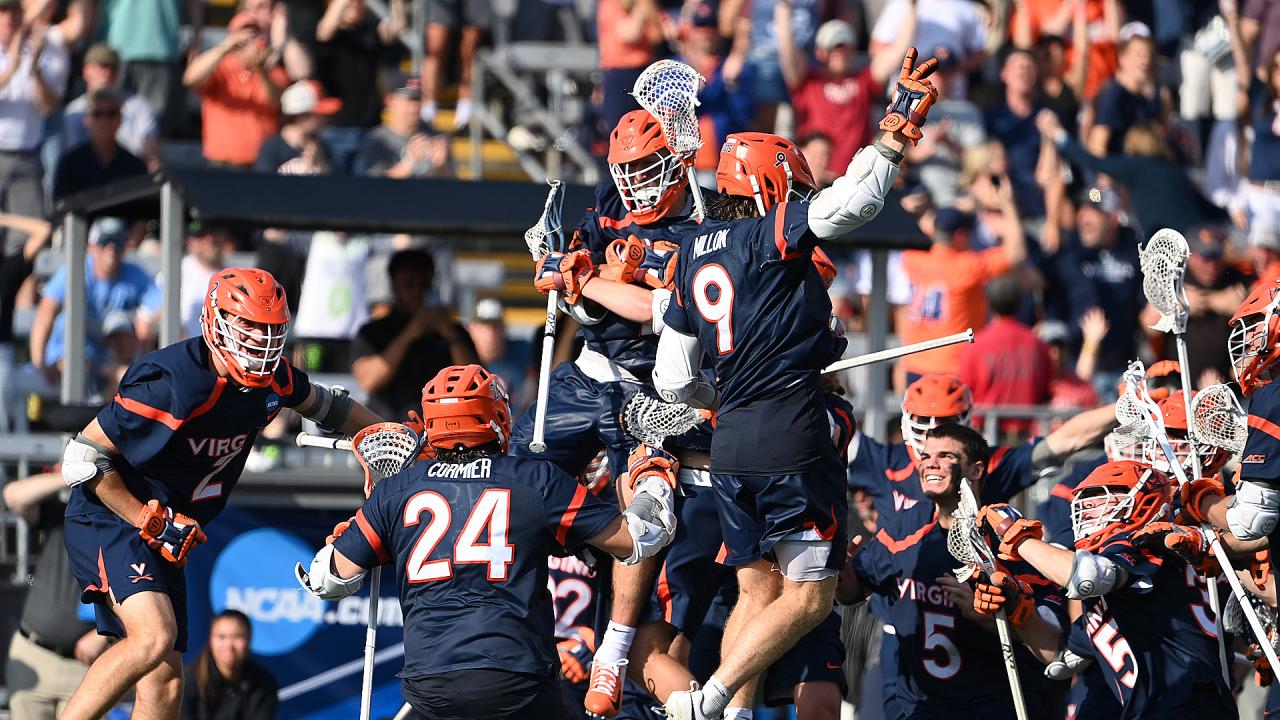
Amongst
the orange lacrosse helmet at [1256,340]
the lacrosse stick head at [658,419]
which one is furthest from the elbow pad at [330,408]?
the orange lacrosse helmet at [1256,340]

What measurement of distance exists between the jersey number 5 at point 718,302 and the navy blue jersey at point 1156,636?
1.71 meters

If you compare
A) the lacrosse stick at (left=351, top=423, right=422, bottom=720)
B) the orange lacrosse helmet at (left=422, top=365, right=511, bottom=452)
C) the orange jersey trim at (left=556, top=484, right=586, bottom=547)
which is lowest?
the orange jersey trim at (left=556, top=484, right=586, bottom=547)

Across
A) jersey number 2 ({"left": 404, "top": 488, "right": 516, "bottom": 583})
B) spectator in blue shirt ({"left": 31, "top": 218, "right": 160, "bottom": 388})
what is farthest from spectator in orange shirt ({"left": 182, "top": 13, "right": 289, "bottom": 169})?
jersey number 2 ({"left": 404, "top": 488, "right": 516, "bottom": 583})

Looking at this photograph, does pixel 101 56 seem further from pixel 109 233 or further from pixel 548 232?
pixel 548 232

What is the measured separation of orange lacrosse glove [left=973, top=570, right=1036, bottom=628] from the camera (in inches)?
325

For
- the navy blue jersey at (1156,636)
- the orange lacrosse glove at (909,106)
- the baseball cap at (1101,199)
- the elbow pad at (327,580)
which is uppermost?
the orange lacrosse glove at (909,106)

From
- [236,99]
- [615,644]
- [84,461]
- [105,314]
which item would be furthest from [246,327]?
[236,99]

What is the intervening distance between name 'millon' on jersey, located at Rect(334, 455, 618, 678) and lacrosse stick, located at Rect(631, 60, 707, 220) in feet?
5.61

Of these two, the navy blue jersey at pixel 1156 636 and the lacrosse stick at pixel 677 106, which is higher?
the lacrosse stick at pixel 677 106

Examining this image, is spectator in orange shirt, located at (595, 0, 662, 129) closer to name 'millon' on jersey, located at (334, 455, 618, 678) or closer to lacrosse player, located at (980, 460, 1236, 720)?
lacrosse player, located at (980, 460, 1236, 720)

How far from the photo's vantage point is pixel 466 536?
24.0 ft

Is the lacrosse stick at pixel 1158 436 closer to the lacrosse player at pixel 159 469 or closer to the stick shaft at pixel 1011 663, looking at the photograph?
the stick shaft at pixel 1011 663

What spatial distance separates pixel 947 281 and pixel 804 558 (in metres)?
5.77

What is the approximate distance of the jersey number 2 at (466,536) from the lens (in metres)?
7.31
